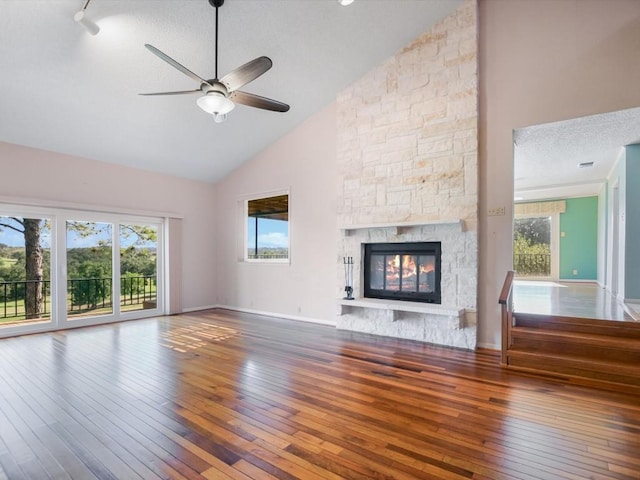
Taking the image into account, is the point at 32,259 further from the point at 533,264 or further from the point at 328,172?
the point at 533,264

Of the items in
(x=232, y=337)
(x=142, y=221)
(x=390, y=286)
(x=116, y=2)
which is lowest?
(x=232, y=337)

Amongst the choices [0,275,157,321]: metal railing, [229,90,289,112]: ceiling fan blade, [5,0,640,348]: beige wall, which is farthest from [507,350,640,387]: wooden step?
[0,275,157,321]: metal railing

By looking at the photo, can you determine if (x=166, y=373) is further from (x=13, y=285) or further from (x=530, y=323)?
(x=530, y=323)

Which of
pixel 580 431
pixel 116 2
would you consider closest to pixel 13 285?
pixel 116 2

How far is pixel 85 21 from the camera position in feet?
10.8

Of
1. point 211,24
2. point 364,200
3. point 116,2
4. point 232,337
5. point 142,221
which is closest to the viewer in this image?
point 116,2

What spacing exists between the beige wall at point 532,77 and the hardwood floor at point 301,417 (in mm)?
1585

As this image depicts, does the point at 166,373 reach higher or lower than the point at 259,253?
lower

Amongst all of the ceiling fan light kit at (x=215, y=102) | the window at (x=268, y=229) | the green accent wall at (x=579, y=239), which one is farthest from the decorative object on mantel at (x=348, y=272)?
the green accent wall at (x=579, y=239)

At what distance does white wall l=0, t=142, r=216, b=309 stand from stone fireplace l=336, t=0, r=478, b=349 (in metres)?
3.67

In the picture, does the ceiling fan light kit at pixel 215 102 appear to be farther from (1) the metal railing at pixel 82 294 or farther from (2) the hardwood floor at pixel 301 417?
(1) the metal railing at pixel 82 294

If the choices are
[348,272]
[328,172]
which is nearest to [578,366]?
[348,272]

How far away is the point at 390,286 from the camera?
516 cm

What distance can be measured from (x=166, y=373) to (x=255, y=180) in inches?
175
